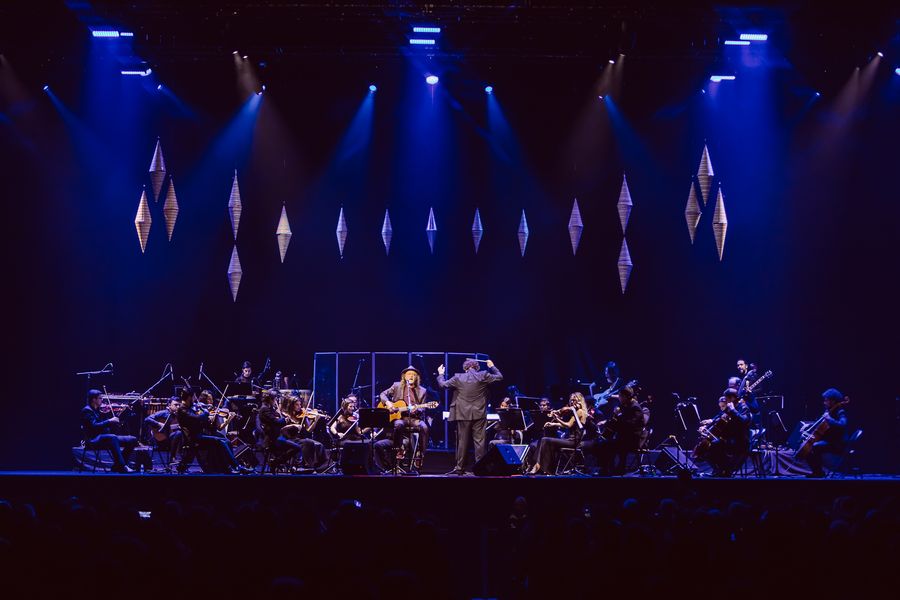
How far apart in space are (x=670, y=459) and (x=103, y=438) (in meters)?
8.61

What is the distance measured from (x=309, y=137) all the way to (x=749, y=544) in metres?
13.5

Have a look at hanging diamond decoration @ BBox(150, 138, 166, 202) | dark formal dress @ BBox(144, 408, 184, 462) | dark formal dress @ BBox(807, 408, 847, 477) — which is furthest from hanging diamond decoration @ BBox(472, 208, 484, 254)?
dark formal dress @ BBox(807, 408, 847, 477)

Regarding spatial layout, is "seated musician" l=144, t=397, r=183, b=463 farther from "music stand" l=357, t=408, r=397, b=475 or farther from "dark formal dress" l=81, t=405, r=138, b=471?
"music stand" l=357, t=408, r=397, b=475

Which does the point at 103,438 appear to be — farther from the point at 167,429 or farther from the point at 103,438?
the point at 167,429

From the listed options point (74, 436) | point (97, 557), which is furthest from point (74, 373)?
point (97, 557)

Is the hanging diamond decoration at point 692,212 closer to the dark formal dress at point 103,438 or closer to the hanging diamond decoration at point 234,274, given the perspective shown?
the hanging diamond decoration at point 234,274

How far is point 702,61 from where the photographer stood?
48.3 ft

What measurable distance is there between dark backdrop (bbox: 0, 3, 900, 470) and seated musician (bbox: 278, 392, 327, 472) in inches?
142

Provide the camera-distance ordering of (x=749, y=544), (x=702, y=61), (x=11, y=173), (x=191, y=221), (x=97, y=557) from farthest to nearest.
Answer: (x=191, y=221) → (x=11, y=173) → (x=702, y=61) → (x=749, y=544) → (x=97, y=557)

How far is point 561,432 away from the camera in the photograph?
13.9 m

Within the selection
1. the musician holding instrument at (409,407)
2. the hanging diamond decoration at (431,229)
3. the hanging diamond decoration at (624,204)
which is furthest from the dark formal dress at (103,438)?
the hanging diamond decoration at (624,204)

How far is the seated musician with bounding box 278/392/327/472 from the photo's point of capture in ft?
38.9

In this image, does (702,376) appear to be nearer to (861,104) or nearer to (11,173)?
(861,104)

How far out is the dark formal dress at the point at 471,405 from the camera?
12445mm
